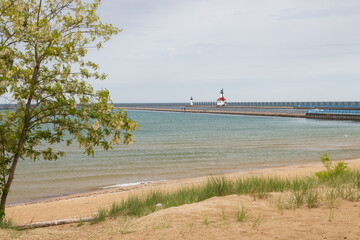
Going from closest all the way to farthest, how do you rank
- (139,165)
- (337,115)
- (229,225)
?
(229,225), (139,165), (337,115)

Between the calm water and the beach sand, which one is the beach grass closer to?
the beach sand

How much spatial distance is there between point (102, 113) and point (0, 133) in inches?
96.4

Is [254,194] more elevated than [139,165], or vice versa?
[254,194]

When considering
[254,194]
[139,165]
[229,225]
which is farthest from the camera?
[139,165]

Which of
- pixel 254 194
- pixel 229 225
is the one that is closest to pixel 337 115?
pixel 254 194

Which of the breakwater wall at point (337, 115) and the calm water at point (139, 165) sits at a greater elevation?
the breakwater wall at point (337, 115)

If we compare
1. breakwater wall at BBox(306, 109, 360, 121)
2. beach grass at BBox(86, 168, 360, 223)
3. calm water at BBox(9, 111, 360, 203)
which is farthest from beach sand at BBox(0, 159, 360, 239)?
breakwater wall at BBox(306, 109, 360, 121)

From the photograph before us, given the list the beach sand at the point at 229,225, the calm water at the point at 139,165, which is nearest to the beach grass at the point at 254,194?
the beach sand at the point at 229,225

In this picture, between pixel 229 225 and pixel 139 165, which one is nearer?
pixel 229 225

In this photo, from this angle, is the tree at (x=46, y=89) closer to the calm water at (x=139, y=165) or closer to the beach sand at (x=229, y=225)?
the beach sand at (x=229, y=225)

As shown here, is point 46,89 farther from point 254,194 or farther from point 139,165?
point 139,165

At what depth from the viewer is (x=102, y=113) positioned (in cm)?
858

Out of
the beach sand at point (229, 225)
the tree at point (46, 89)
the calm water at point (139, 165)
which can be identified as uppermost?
the tree at point (46, 89)

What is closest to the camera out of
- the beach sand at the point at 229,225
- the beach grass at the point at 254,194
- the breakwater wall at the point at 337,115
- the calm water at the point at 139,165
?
the beach sand at the point at 229,225
